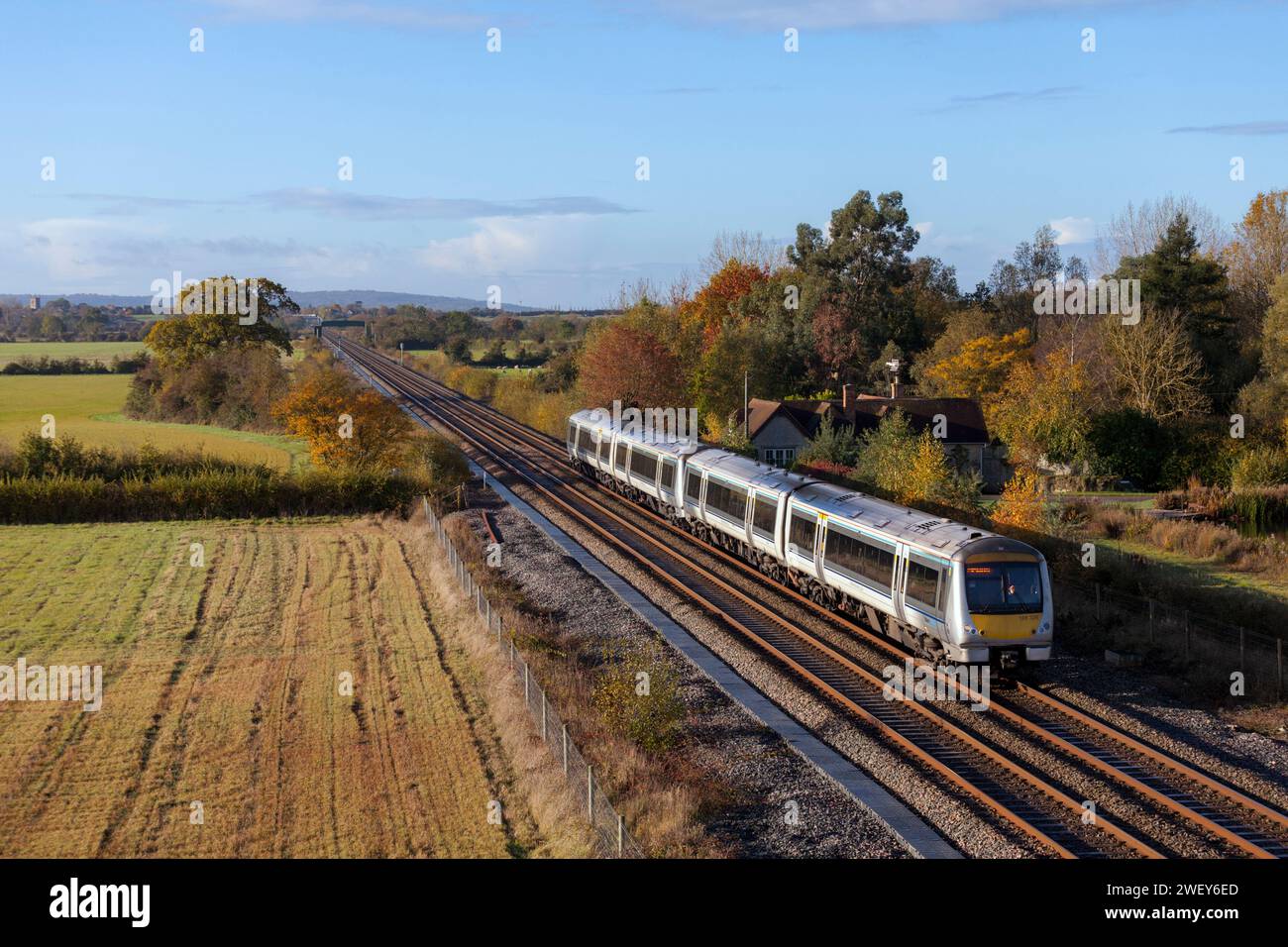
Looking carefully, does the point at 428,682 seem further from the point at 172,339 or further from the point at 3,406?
the point at 3,406

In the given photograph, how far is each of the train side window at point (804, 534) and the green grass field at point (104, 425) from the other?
114ft

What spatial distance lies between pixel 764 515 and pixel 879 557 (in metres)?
6.76

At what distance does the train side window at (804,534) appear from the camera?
25.3 m

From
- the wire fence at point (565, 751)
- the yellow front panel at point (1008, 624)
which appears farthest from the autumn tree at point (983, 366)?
the yellow front panel at point (1008, 624)

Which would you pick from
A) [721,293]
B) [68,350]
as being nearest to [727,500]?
[721,293]

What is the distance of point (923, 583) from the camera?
20.1 meters

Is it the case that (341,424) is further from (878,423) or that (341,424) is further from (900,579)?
(900,579)

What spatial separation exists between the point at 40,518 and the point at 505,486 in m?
18.3

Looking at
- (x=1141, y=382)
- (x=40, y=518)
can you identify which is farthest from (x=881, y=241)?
(x=40, y=518)

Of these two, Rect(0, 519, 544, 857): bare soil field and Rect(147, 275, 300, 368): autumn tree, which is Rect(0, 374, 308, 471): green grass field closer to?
Rect(147, 275, 300, 368): autumn tree

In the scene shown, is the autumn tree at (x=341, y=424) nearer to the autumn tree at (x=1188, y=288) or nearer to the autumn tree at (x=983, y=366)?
the autumn tree at (x=983, y=366)

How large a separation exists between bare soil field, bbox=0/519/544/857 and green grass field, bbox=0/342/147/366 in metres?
110

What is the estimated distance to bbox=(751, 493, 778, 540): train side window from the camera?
91.6 ft

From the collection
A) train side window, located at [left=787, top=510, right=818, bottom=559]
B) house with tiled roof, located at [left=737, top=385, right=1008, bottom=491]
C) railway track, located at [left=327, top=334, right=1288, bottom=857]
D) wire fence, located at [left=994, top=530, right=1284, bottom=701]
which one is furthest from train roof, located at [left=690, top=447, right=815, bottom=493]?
house with tiled roof, located at [left=737, top=385, right=1008, bottom=491]
